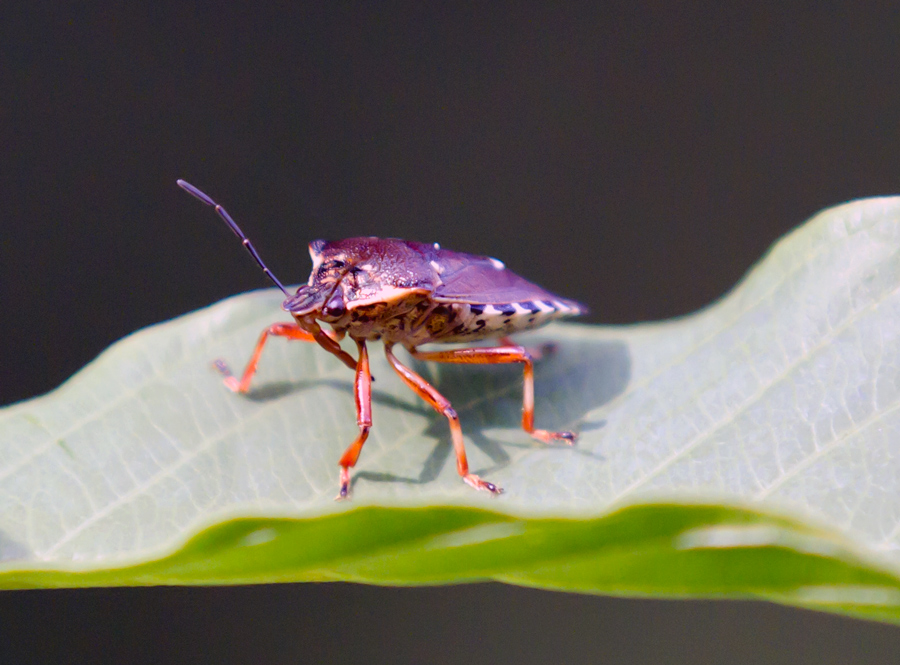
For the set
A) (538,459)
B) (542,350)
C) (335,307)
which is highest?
(335,307)

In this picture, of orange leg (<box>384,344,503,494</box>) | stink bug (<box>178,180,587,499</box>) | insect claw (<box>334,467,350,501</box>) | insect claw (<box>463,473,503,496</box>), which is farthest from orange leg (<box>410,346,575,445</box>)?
insect claw (<box>334,467,350,501</box>)

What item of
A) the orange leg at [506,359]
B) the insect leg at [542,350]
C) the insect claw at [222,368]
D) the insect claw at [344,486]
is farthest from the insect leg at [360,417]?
the insect leg at [542,350]

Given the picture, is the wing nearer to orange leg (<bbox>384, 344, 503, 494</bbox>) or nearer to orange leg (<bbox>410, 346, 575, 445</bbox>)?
orange leg (<bbox>410, 346, 575, 445</bbox>)

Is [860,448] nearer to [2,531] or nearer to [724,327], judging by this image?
[724,327]

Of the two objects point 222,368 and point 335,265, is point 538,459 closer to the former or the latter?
point 335,265

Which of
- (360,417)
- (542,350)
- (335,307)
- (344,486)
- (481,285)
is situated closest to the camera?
(344,486)

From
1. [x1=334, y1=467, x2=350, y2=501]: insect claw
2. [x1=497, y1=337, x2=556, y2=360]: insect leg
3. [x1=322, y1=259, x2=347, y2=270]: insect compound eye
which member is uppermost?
[x1=322, y1=259, x2=347, y2=270]: insect compound eye

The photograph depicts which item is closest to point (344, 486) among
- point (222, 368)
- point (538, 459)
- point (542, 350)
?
point (538, 459)
